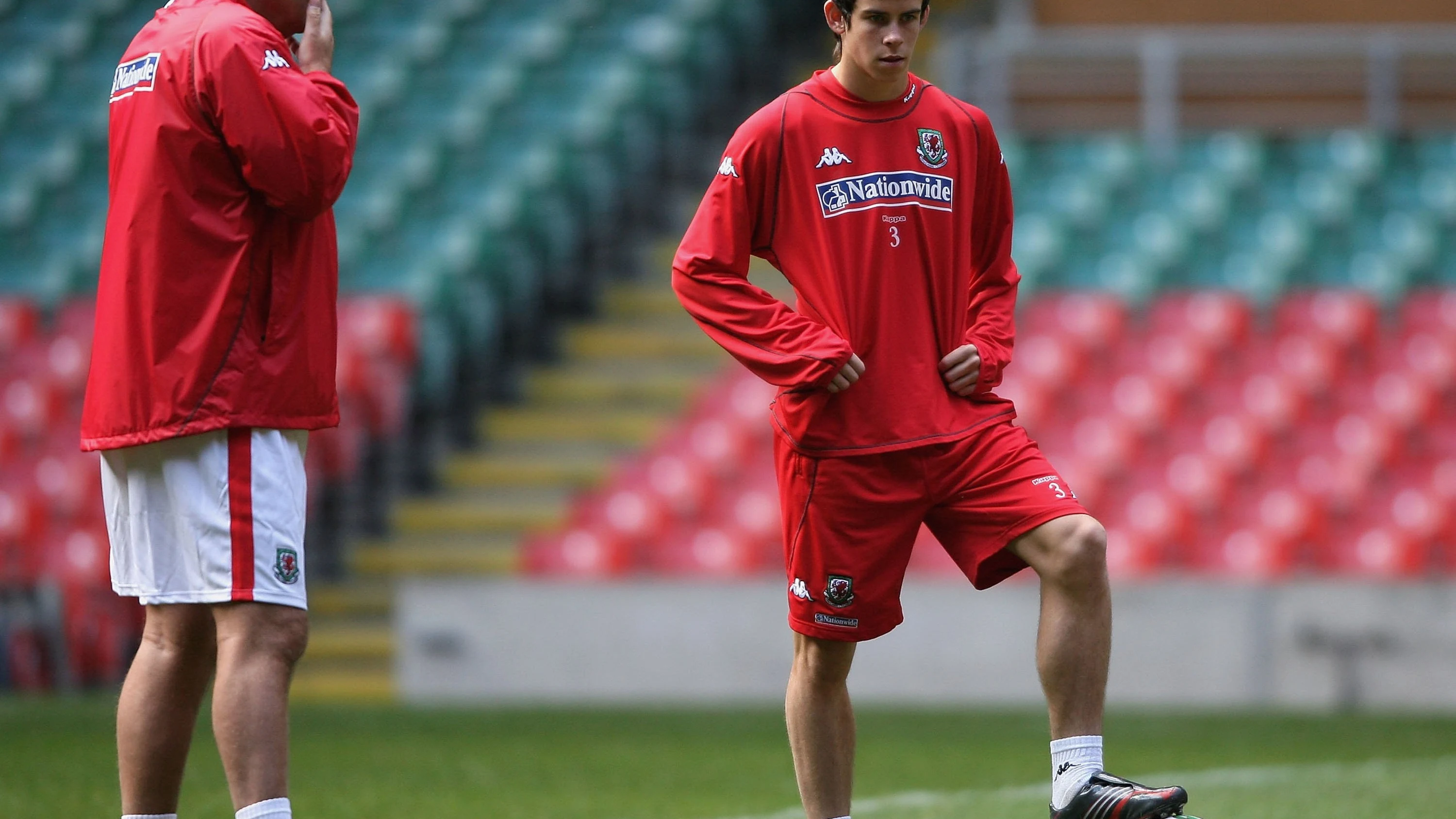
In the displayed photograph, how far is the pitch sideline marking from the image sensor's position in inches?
217

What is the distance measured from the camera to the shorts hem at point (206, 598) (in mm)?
3428

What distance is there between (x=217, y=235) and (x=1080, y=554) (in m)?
1.77

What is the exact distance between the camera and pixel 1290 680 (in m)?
8.91

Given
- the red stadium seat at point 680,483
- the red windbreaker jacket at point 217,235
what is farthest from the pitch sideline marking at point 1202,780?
the red stadium seat at point 680,483

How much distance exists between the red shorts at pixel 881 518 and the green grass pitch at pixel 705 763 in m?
1.52

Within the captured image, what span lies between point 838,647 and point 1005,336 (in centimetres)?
77

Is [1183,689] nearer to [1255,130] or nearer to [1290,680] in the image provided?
[1290,680]

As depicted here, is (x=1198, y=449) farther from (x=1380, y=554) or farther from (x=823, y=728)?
(x=823, y=728)

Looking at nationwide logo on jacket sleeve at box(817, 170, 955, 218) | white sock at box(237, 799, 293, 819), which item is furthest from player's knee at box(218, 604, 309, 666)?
nationwide logo on jacket sleeve at box(817, 170, 955, 218)

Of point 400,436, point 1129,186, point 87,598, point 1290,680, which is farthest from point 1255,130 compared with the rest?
point 87,598

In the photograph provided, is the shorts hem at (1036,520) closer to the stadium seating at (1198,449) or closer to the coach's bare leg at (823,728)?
the coach's bare leg at (823,728)

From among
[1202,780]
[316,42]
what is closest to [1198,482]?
[1202,780]

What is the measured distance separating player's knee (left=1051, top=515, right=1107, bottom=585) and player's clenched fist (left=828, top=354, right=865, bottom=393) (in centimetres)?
52

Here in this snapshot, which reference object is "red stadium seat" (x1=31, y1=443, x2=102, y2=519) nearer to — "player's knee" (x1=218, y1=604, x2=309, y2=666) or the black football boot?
"player's knee" (x1=218, y1=604, x2=309, y2=666)
